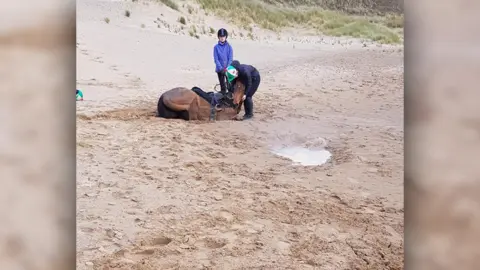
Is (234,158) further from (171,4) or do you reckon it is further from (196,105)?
(171,4)

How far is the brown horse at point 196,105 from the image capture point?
1188mm

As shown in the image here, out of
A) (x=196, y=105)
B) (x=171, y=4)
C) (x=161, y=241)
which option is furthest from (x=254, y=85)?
(x=161, y=241)

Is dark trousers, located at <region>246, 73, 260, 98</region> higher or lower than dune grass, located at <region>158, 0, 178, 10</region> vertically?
lower

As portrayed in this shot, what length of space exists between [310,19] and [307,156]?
10.9 inches

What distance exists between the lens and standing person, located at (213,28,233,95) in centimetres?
119

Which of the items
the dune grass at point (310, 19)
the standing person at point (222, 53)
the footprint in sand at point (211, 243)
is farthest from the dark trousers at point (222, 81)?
the footprint in sand at point (211, 243)

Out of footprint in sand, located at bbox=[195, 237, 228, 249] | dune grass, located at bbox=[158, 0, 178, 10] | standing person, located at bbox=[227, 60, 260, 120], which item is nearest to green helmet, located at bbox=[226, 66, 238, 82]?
standing person, located at bbox=[227, 60, 260, 120]

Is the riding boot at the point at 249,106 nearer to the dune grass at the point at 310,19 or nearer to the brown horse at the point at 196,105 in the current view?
the brown horse at the point at 196,105

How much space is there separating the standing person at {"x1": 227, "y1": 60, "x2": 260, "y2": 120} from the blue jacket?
1 cm

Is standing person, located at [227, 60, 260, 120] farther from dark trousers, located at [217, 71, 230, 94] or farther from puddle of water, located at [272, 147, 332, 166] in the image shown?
puddle of water, located at [272, 147, 332, 166]

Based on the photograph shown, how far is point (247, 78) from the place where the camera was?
47.2 inches
